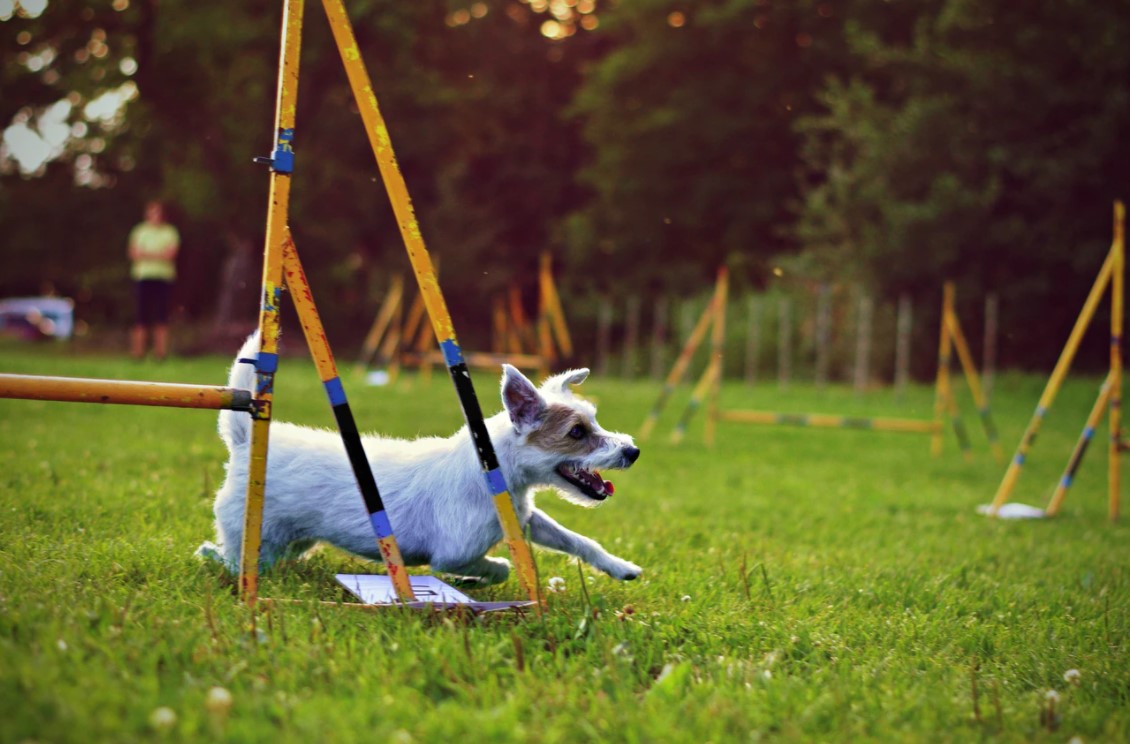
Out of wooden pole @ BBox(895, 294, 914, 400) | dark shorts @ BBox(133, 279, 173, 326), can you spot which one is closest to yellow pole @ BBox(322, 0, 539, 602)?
dark shorts @ BBox(133, 279, 173, 326)

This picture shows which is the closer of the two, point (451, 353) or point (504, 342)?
point (451, 353)

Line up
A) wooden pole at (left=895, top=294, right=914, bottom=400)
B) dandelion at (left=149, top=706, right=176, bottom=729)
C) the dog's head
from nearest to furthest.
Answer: dandelion at (left=149, top=706, right=176, bottom=729)
the dog's head
wooden pole at (left=895, top=294, right=914, bottom=400)

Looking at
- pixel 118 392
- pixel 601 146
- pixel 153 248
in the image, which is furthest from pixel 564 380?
pixel 601 146

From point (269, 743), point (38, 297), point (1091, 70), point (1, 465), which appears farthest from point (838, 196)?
point (38, 297)

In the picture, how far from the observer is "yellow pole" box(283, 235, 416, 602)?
3.75 m

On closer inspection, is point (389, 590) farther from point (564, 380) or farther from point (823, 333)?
point (823, 333)

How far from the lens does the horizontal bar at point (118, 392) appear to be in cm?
329

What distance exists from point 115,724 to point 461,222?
109ft

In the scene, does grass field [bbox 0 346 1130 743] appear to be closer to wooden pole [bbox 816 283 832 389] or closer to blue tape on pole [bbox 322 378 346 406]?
blue tape on pole [bbox 322 378 346 406]

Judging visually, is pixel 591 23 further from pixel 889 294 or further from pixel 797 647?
pixel 797 647

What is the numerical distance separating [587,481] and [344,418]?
1.22 meters

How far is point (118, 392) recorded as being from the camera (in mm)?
3420

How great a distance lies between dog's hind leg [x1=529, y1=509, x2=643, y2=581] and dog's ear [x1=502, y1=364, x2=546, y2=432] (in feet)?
1.45

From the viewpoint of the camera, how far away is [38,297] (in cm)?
3981
